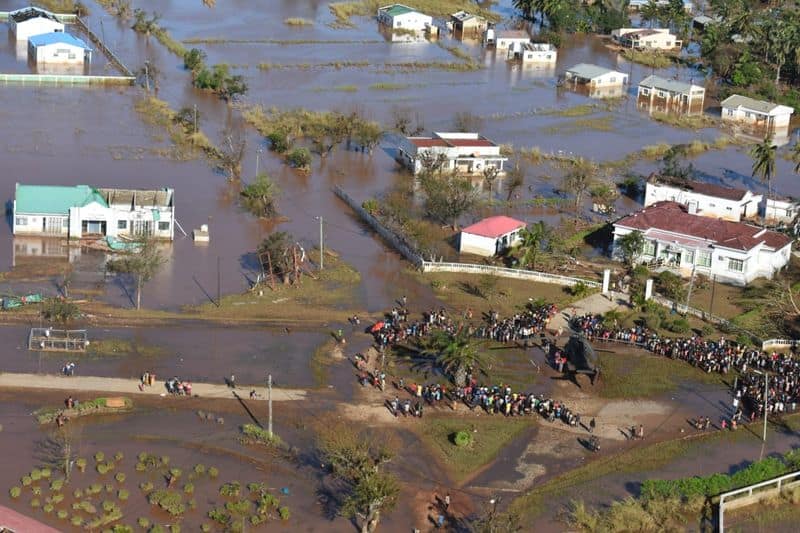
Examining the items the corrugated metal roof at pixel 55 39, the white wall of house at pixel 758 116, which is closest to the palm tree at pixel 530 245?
the white wall of house at pixel 758 116

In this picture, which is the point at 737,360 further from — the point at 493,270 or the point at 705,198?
the point at 705,198

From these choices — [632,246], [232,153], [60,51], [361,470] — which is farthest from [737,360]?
[60,51]

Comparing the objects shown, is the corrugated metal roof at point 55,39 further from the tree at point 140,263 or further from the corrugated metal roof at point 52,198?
the tree at point 140,263

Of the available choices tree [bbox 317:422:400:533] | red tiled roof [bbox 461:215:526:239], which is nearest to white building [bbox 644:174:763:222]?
Answer: red tiled roof [bbox 461:215:526:239]

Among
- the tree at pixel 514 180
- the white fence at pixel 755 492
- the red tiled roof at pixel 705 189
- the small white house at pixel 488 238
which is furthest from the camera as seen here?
the tree at pixel 514 180

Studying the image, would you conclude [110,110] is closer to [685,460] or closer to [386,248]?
[386,248]

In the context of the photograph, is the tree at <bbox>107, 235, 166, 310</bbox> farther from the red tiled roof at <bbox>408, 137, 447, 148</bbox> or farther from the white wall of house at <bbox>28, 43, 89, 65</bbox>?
the white wall of house at <bbox>28, 43, 89, 65</bbox>
